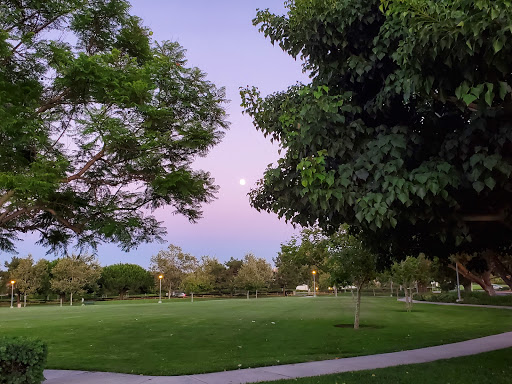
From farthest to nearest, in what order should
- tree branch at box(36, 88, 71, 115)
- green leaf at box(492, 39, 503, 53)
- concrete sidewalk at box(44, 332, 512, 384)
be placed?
tree branch at box(36, 88, 71, 115)
concrete sidewalk at box(44, 332, 512, 384)
green leaf at box(492, 39, 503, 53)

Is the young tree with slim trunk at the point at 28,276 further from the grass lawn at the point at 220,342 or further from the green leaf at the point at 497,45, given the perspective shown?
the green leaf at the point at 497,45

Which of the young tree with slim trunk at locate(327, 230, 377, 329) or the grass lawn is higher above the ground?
the young tree with slim trunk at locate(327, 230, 377, 329)

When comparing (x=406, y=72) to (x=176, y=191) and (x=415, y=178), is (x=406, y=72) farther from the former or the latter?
(x=176, y=191)

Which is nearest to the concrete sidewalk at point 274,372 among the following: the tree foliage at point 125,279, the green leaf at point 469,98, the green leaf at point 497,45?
the green leaf at point 469,98

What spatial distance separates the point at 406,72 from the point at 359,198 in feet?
5.07

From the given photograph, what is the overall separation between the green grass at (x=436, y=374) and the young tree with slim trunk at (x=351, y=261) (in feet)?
23.4

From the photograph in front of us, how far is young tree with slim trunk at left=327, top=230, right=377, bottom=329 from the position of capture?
Result: 17.6m

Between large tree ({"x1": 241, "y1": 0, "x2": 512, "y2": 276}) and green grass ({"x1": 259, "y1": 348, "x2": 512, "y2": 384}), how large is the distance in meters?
3.02

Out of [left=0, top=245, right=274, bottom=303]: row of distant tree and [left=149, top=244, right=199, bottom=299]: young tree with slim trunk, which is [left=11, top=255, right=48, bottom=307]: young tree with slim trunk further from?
[left=149, top=244, right=199, bottom=299]: young tree with slim trunk

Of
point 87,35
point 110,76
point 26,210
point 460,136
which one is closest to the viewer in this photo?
point 460,136

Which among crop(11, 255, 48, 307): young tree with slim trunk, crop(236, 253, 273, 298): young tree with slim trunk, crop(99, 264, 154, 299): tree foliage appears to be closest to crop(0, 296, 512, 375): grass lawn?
crop(11, 255, 48, 307): young tree with slim trunk

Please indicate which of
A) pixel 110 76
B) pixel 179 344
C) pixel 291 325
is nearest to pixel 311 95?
pixel 110 76

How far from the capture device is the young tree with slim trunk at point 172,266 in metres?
87.4

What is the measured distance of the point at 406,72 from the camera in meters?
4.97
